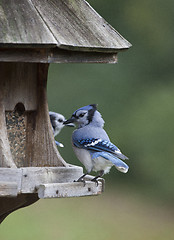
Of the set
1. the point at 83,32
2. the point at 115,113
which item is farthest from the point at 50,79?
the point at 83,32

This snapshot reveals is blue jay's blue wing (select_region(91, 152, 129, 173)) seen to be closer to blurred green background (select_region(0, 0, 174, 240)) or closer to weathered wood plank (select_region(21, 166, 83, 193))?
weathered wood plank (select_region(21, 166, 83, 193))

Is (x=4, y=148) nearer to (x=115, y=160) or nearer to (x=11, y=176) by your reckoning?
(x=11, y=176)

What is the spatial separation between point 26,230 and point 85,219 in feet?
3.88

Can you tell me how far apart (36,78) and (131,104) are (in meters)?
5.19

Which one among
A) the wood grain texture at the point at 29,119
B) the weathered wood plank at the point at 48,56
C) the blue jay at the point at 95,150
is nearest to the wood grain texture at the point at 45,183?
the wood grain texture at the point at 29,119

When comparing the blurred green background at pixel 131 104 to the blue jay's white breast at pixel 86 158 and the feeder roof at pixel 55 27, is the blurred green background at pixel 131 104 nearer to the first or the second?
the blue jay's white breast at pixel 86 158

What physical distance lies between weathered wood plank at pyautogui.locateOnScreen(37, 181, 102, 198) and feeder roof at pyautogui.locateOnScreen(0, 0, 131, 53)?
60cm

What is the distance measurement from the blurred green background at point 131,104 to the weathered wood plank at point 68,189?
15.4 ft

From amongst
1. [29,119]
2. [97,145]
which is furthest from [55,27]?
[97,145]

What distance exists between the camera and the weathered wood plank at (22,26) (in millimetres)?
3066

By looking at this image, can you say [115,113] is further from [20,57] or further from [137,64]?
[20,57]

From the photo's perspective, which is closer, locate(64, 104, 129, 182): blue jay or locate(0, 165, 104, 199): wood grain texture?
locate(0, 165, 104, 199): wood grain texture

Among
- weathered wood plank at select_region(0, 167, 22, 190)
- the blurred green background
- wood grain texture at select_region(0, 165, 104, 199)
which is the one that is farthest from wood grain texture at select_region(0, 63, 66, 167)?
the blurred green background

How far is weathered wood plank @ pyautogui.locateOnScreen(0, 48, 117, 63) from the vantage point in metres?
3.13
